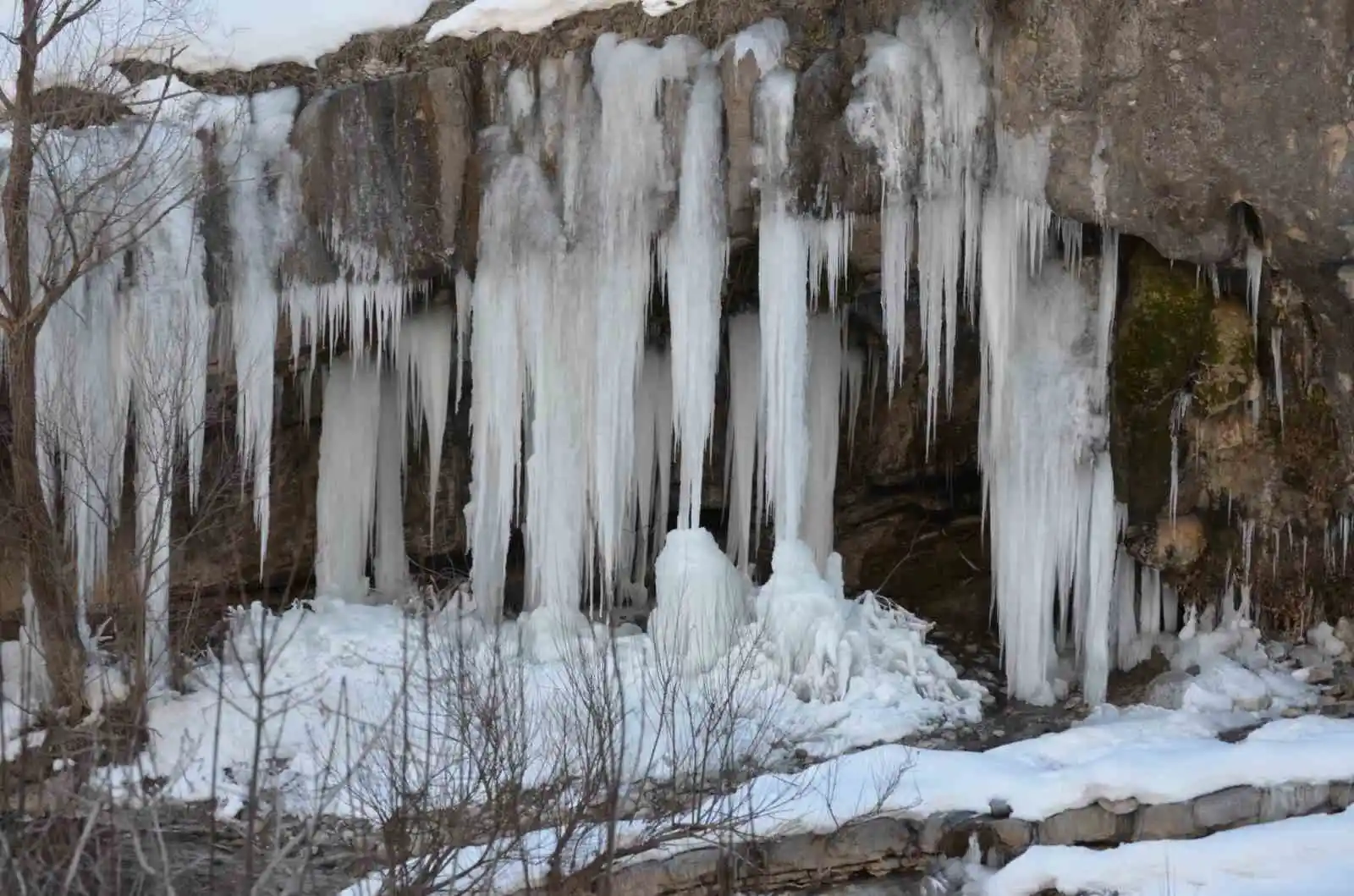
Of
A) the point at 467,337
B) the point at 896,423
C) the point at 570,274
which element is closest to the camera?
the point at 570,274

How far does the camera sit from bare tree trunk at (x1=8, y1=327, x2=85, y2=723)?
1221 cm

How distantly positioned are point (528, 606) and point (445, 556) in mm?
2733

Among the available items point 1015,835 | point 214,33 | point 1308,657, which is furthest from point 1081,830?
point 214,33

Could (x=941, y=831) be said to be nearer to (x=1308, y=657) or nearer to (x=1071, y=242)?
(x=1308, y=657)

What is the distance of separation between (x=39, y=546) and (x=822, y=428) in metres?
5.92

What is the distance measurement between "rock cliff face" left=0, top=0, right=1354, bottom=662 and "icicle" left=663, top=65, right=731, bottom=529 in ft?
0.53

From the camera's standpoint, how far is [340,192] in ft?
43.9

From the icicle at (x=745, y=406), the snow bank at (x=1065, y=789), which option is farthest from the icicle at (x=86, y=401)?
the snow bank at (x=1065, y=789)

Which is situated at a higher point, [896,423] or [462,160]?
[462,160]

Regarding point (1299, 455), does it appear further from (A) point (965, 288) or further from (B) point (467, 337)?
(B) point (467, 337)

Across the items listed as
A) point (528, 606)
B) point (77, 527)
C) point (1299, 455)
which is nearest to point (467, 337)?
point (528, 606)

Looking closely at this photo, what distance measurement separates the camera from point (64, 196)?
12859mm

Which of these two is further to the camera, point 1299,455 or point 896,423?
point 896,423

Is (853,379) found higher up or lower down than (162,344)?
lower down
